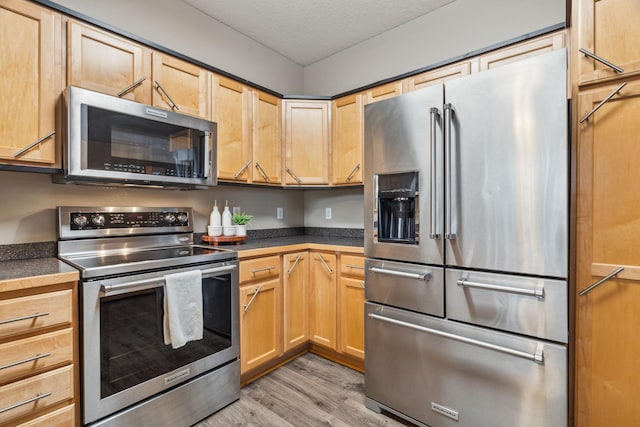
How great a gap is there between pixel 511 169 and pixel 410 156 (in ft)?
1.59

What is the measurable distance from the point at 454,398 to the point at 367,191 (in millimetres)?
1181

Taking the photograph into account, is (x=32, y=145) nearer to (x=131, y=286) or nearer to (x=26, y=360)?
(x=131, y=286)

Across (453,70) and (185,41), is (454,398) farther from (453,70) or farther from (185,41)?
(185,41)

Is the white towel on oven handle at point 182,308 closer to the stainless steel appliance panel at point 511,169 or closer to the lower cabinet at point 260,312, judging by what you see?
the lower cabinet at point 260,312

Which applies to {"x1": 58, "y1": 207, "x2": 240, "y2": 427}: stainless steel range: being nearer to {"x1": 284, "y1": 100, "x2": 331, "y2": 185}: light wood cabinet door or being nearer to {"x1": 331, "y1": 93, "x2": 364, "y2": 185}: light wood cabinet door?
{"x1": 284, "y1": 100, "x2": 331, "y2": 185}: light wood cabinet door

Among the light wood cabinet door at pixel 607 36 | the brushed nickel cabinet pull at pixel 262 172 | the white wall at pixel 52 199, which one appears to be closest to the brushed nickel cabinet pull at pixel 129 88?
the white wall at pixel 52 199

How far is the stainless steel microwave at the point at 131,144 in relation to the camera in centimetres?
156

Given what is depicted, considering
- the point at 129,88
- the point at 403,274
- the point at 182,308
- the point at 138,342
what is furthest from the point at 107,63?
→ the point at 403,274

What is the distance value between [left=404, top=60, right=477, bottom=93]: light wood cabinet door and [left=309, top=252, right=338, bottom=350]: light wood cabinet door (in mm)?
1425

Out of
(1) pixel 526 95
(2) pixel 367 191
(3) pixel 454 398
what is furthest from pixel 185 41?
(3) pixel 454 398

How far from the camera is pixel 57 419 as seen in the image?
1.31 metres

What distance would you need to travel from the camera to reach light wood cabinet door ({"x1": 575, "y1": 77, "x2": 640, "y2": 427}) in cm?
119

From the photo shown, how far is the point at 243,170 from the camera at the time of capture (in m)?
2.44

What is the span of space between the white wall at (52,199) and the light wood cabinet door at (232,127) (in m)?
0.34
